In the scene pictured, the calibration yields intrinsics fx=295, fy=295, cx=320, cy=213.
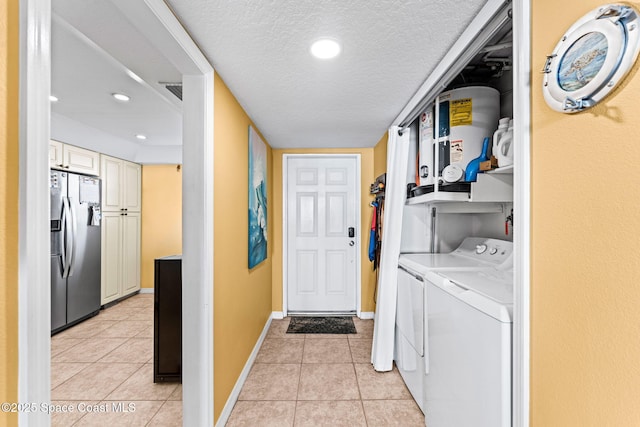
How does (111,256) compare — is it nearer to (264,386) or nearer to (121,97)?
(121,97)

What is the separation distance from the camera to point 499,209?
7.40ft

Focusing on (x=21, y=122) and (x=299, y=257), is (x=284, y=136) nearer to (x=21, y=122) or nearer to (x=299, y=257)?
(x=299, y=257)

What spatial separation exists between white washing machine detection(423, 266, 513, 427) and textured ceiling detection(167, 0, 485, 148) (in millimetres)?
1230

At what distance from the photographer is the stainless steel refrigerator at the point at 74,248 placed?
323cm

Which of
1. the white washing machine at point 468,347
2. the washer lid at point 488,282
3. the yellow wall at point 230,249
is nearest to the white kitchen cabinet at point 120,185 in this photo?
the yellow wall at point 230,249

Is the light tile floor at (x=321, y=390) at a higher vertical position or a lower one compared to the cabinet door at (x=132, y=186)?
lower

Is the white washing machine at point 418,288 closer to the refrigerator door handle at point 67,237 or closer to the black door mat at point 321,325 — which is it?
the black door mat at point 321,325

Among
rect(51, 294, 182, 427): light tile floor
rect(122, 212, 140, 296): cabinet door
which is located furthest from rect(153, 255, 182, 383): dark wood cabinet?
rect(122, 212, 140, 296): cabinet door

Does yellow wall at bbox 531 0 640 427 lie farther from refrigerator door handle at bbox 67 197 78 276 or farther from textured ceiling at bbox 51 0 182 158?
refrigerator door handle at bbox 67 197 78 276

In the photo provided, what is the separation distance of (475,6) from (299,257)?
3200 millimetres

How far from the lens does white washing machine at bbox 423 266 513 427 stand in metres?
1.09

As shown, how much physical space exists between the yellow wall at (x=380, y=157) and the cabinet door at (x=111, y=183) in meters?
3.70

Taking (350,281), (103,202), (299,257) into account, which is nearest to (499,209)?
(350,281)

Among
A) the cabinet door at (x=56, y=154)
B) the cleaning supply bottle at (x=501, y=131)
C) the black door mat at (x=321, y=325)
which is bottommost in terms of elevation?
the black door mat at (x=321, y=325)
